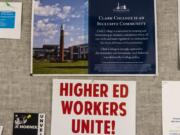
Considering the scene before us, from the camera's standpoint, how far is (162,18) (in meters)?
0.80

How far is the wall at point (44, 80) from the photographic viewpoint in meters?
0.79

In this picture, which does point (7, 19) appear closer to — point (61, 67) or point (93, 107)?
point (61, 67)

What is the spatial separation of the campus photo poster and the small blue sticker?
0.06m

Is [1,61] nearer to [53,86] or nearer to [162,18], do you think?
[53,86]

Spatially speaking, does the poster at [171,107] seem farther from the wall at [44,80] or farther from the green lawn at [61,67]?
the green lawn at [61,67]

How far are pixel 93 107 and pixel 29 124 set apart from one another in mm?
158

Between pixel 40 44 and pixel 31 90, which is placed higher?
pixel 40 44

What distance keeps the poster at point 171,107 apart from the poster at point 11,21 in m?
0.38

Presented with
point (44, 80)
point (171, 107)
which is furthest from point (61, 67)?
point (171, 107)

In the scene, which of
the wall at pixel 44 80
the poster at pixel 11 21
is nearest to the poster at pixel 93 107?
the wall at pixel 44 80

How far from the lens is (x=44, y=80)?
814 mm

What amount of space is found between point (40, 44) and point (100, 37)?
147 mm

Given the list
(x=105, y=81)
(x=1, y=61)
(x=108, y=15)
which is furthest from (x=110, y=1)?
(x=1, y=61)

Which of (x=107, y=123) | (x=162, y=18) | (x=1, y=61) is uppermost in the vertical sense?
(x=162, y=18)
